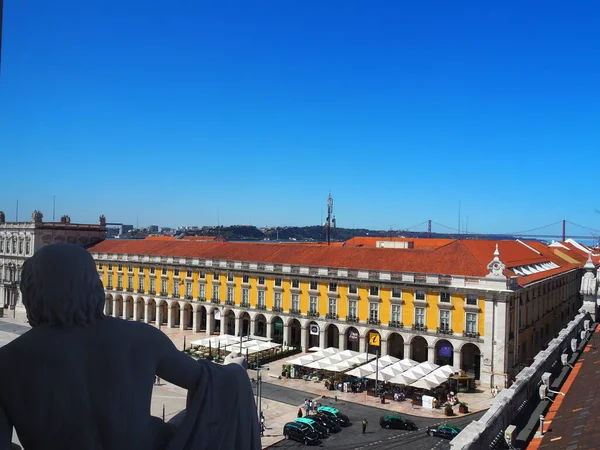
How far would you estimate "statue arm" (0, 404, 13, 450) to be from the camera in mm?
4766

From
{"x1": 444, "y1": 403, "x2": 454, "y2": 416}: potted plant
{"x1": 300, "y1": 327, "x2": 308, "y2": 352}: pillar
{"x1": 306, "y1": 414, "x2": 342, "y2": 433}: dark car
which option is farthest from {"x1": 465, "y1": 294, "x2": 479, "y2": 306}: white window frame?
{"x1": 306, "y1": 414, "x2": 342, "y2": 433}: dark car

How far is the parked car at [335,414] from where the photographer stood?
3450 centimetres

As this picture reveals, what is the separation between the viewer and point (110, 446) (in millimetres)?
5008

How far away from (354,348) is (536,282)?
18205mm

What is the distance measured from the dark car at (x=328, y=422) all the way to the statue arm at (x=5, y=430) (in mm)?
30242

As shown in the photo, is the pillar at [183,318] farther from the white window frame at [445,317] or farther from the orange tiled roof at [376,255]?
the white window frame at [445,317]

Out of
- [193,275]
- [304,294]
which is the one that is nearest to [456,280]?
[304,294]

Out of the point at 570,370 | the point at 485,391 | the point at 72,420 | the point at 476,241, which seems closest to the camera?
the point at 72,420

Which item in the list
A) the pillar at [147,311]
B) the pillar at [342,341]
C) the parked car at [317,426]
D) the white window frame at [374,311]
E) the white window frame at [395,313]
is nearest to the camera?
the parked car at [317,426]

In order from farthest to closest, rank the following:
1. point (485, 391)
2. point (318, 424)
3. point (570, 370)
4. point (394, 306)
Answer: point (394, 306)
point (485, 391)
point (318, 424)
point (570, 370)

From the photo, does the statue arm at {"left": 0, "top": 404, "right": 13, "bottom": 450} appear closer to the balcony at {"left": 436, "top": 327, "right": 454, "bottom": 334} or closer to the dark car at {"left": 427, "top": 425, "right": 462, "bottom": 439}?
the dark car at {"left": 427, "top": 425, "right": 462, "bottom": 439}

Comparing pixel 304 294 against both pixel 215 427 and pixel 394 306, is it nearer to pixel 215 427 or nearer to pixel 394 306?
pixel 394 306

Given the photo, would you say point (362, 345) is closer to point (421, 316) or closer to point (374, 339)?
point (374, 339)

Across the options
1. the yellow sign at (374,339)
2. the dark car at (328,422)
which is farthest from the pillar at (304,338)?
the dark car at (328,422)
